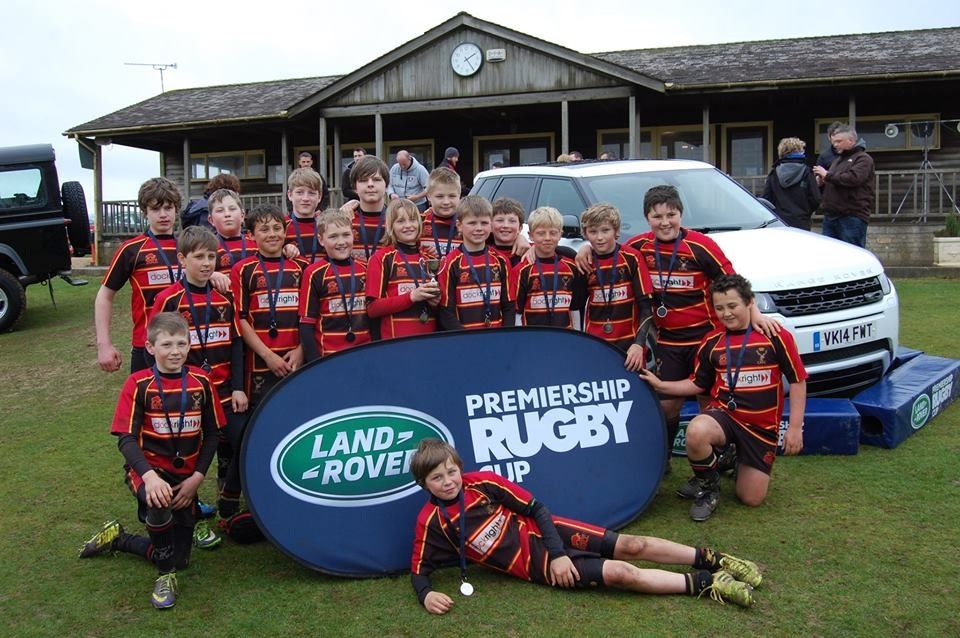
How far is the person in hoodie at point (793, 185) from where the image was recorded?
32.0 feet

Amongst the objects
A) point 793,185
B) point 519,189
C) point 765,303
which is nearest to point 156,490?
point 765,303

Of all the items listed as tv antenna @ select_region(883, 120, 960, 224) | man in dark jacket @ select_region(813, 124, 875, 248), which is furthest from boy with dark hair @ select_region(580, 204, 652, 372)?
tv antenna @ select_region(883, 120, 960, 224)

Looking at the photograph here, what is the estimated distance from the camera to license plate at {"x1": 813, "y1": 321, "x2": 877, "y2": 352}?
18.0ft

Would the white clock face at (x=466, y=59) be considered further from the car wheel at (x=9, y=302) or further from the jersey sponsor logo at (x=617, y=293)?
the jersey sponsor logo at (x=617, y=293)

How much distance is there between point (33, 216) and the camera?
517 inches

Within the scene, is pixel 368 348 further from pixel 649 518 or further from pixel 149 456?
pixel 649 518

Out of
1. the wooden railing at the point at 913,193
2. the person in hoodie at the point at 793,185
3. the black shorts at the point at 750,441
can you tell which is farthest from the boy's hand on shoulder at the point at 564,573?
the wooden railing at the point at 913,193

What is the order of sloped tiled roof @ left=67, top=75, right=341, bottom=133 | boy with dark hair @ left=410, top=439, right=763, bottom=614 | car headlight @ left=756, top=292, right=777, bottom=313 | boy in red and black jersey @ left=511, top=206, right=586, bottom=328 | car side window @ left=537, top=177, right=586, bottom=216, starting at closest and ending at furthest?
boy with dark hair @ left=410, top=439, right=763, bottom=614 → boy in red and black jersey @ left=511, top=206, right=586, bottom=328 → car headlight @ left=756, top=292, right=777, bottom=313 → car side window @ left=537, top=177, right=586, bottom=216 → sloped tiled roof @ left=67, top=75, right=341, bottom=133

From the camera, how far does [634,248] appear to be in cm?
517

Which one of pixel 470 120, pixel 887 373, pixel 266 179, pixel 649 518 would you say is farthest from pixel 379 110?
pixel 649 518

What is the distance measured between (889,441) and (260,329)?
3991 millimetres

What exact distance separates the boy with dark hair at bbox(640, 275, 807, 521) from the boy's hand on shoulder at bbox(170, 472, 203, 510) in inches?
92.7

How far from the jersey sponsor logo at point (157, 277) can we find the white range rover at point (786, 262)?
3033 millimetres

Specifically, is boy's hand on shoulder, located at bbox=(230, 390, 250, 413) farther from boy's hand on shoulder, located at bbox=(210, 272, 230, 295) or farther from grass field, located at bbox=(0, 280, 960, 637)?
grass field, located at bbox=(0, 280, 960, 637)
